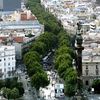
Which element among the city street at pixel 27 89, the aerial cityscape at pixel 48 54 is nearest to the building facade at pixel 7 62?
the aerial cityscape at pixel 48 54

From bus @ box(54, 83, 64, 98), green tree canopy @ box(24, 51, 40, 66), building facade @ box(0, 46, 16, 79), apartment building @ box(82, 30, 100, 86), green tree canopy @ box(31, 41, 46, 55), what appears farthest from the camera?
green tree canopy @ box(31, 41, 46, 55)

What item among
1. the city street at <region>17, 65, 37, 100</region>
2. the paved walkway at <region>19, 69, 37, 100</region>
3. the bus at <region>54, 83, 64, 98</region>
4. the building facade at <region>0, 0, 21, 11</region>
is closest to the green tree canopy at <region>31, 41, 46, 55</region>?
the city street at <region>17, 65, 37, 100</region>

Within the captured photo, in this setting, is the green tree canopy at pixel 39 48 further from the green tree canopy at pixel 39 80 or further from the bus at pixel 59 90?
the green tree canopy at pixel 39 80

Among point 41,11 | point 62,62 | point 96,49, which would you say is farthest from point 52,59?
point 41,11

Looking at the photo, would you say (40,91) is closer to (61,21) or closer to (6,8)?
(61,21)

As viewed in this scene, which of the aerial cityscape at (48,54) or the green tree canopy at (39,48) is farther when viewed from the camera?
the green tree canopy at (39,48)

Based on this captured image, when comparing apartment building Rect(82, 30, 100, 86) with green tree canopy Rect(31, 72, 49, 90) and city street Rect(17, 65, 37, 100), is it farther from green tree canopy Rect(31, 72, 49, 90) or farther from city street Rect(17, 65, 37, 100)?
green tree canopy Rect(31, 72, 49, 90)

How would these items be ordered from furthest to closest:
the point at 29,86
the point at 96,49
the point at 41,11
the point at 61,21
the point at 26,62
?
1. the point at 41,11
2. the point at 61,21
3. the point at 96,49
4. the point at 26,62
5. the point at 29,86
